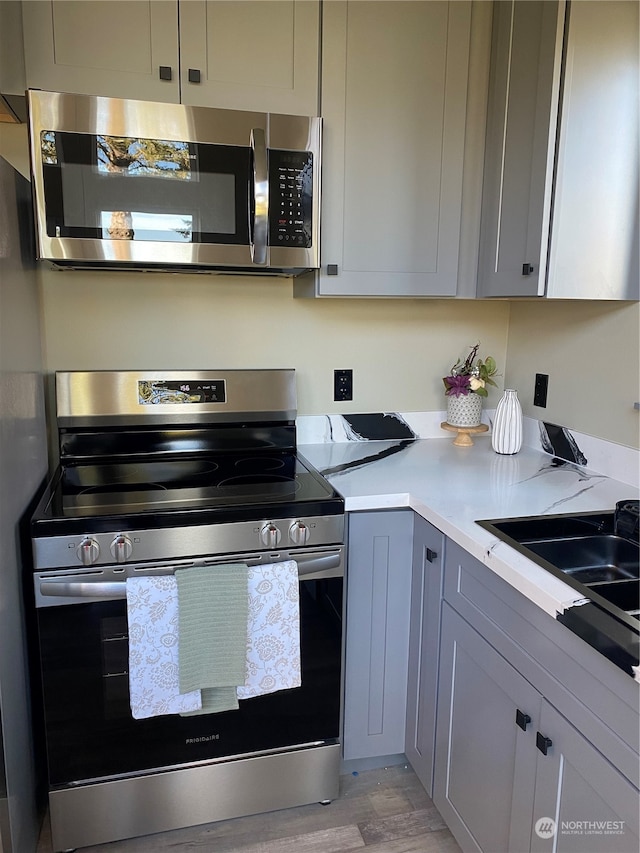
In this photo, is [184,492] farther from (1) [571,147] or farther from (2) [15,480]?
(1) [571,147]

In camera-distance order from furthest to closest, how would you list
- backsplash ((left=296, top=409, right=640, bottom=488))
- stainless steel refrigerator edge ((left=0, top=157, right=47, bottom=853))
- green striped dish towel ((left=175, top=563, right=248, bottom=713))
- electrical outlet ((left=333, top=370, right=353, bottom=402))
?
1. electrical outlet ((left=333, top=370, right=353, bottom=402))
2. backsplash ((left=296, top=409, right=640, bottom=488))
3. green striped dish towel ((left=175, top=563, right=248, bottom=713))
4. stainless steel refrigerator edge ((left=0, top=157, right=47, bottom=853))

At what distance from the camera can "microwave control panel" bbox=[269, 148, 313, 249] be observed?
1619mm

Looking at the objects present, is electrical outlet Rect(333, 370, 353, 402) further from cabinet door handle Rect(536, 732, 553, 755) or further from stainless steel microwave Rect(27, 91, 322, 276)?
cabinet door handle Rect(536, 732, 553, 755)

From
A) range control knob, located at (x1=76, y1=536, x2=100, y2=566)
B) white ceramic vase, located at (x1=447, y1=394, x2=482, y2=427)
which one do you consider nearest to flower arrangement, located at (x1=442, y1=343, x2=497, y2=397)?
white ceramic vase, located at (x1=447, y1=394, x2=482, y2=427)

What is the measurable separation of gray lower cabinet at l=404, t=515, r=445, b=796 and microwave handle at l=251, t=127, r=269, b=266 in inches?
Result: 33.1

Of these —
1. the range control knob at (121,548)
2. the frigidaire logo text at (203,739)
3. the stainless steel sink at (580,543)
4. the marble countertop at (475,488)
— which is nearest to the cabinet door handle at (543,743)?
the marble countertop at (475,488)

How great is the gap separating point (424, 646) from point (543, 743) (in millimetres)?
538

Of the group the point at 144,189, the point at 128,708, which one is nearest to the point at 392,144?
the point at 144,189

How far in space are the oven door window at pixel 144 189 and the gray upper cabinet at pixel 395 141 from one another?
0.29 m

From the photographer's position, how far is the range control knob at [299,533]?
4.82ft

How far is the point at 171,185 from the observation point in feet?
5.10

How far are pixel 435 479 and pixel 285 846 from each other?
103 cm

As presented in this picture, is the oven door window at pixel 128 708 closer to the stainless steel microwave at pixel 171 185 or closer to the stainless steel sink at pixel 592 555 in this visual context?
the stainless steel sink at pixel 592 555

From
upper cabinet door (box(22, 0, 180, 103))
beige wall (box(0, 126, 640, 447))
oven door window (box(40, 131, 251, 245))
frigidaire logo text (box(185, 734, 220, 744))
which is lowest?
frigidaire logo text (box(185, 734, 220, 744))
